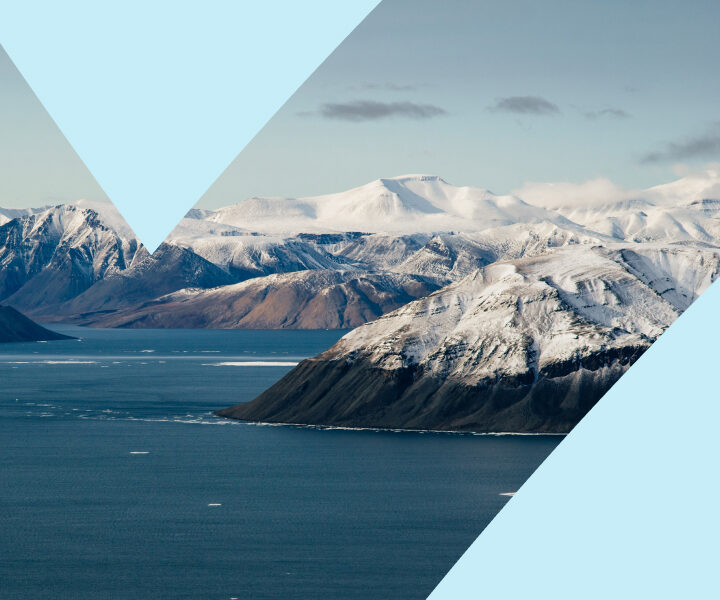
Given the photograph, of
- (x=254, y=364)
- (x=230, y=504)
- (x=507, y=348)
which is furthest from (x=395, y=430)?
(x=254, y=364)

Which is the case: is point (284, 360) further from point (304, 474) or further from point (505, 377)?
point (304, 474)

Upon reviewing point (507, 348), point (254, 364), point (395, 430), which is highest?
point (507, 348)

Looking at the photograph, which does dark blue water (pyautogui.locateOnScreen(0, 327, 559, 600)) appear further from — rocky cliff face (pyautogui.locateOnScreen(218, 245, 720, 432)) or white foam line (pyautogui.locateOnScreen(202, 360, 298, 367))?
white foam line (pyautogui.locateOnScreen(202, 360, 298, 367))

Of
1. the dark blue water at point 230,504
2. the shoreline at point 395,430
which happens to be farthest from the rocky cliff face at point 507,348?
the dark blue water at point 230,504

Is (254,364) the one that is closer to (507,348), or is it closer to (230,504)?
(507,348)

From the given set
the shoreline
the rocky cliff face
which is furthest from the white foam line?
the shoreline

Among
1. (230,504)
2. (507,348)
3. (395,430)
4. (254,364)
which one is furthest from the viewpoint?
(254,364)
